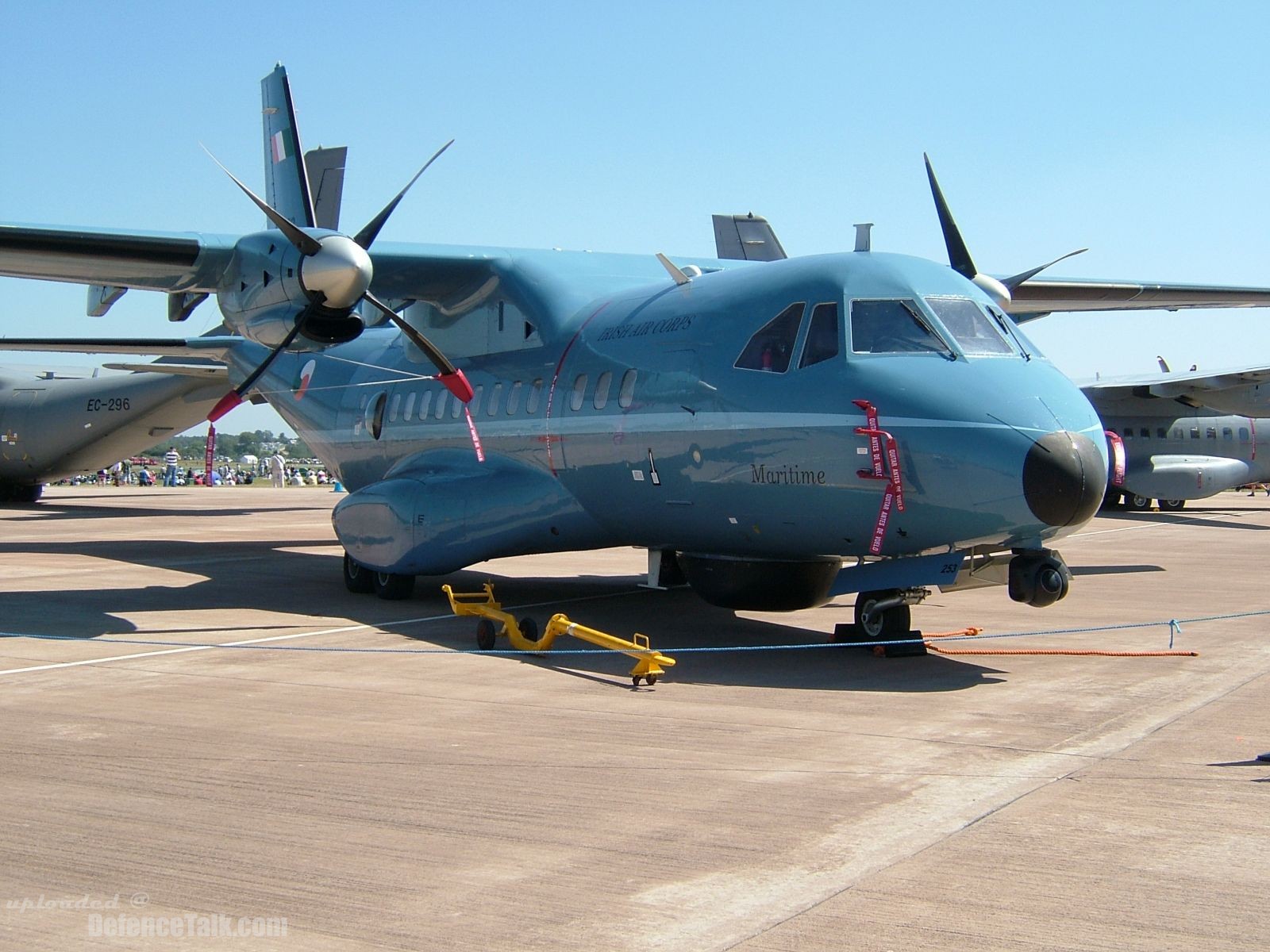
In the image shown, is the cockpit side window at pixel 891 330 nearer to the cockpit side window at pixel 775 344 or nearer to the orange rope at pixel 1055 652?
the cockpit side window at pixel 775 344

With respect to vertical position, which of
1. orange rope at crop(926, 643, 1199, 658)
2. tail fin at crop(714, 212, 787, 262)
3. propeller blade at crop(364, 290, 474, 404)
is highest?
tail fin at crop(714, 212, 787, 262)

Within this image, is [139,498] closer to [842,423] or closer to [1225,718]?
[842,423]

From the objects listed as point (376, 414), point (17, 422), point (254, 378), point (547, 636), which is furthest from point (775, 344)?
point (17, 422)

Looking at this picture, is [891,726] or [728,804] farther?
[891,726]

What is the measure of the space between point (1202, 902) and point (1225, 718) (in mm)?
3594

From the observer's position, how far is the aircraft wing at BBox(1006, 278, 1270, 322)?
53.0 ft

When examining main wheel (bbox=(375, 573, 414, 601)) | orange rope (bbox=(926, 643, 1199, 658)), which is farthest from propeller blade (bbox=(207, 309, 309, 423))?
orange rope (bbox=(926, 643, 1199, 658))

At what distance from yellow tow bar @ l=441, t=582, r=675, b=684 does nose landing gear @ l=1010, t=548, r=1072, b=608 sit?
260 cm

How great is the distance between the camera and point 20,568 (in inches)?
661

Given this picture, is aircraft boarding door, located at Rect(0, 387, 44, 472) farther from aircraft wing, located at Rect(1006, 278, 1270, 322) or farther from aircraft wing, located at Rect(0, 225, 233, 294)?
aircraft wing, located at Rect(1006, 278, 1270, 322)

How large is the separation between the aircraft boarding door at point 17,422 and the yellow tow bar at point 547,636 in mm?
23552

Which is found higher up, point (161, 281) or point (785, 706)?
point (161, 281)

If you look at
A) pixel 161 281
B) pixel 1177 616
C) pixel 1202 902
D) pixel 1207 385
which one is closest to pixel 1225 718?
pixel 1202 902

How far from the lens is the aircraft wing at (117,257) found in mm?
12047
